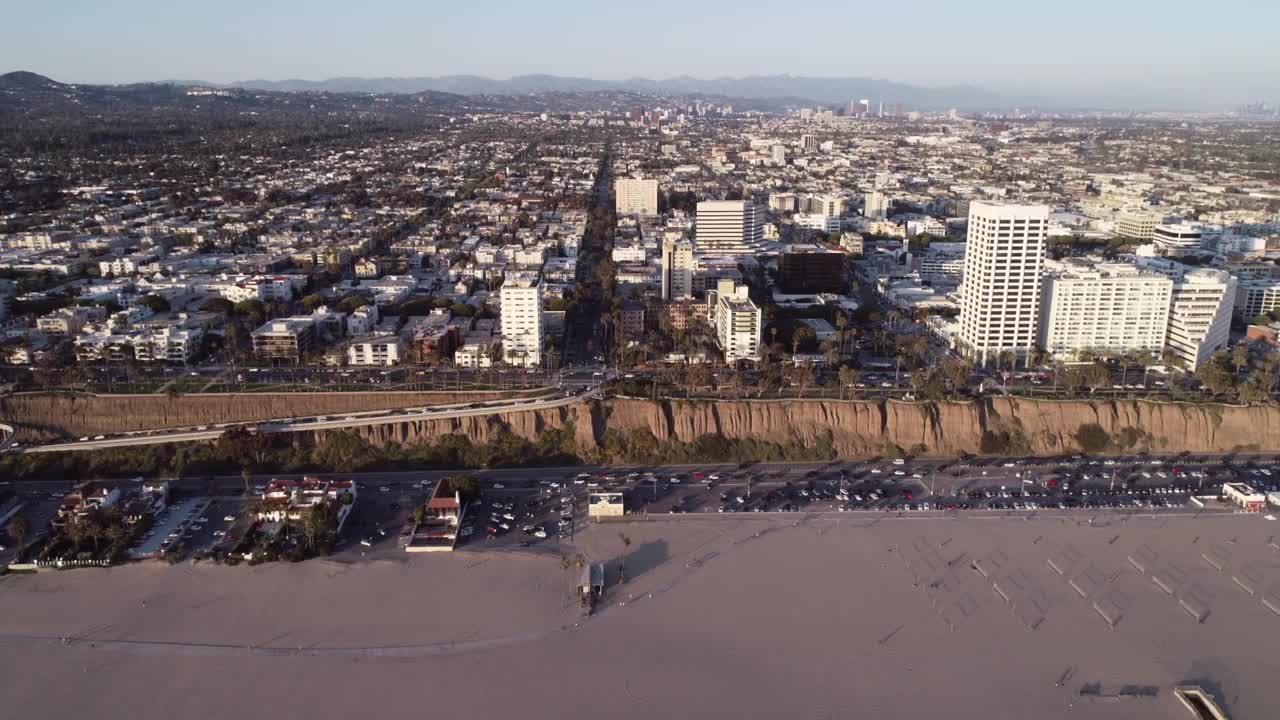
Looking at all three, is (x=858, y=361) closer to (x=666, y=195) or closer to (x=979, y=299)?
(x=979, y=299)

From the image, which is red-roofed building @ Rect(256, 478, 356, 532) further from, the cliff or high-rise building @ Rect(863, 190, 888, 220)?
high-rise building @ Rect(863, 190, 888, 220)

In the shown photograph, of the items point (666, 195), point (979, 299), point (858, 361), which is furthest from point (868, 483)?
point (666, 195)

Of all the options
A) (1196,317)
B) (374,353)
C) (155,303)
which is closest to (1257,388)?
(1196,317)

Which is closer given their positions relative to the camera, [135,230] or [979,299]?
[979,299]

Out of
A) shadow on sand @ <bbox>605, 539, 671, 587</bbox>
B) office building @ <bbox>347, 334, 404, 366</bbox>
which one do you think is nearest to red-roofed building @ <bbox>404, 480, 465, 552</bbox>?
shadow on sand @ <bbox>605, 539, 671, 587</bbox>

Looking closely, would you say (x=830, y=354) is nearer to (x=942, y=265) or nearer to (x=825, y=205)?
(x=942, y=265)

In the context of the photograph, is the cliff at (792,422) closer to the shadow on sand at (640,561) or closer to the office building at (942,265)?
the shadow on sand at (640,561)
